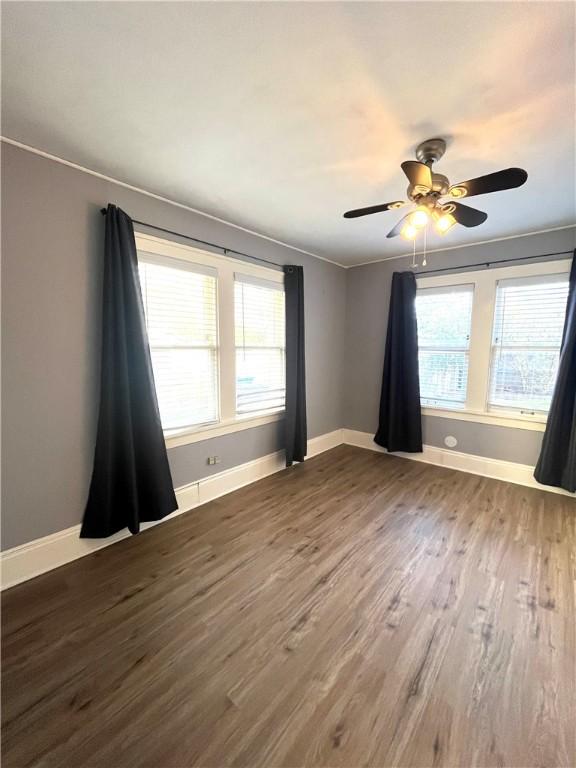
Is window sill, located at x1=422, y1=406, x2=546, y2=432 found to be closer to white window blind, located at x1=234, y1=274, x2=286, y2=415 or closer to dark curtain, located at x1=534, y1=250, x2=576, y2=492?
dark curtain, located at x1=534, y1=250, x2=576, y2=492

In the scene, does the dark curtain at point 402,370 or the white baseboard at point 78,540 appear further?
the dark curtain at point 402,370

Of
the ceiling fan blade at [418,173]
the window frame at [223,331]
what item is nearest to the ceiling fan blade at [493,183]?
the ceiling fan blade at [418,173]

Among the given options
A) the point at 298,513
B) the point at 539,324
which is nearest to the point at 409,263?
the point at 539,324

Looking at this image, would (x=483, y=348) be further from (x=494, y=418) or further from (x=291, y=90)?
(x=291, y=90)

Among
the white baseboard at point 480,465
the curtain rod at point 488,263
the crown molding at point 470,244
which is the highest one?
the crown molding at point 470,244

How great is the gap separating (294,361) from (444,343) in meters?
1.86

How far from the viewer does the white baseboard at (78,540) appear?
1.94 meters

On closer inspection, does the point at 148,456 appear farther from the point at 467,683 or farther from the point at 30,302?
the point at 467,683

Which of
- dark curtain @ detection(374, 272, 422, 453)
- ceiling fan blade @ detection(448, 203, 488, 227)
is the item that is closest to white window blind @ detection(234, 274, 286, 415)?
dark curtain @ detection(374, 272, 422, 453)

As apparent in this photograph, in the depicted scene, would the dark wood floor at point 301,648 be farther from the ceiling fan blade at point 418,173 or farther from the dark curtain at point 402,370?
the ceiling fan blade at point 418,173

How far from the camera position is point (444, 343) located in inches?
153

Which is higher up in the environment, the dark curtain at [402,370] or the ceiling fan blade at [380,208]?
the ceiling fan blade at [380,208]

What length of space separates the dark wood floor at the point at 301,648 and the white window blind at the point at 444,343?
1634mm

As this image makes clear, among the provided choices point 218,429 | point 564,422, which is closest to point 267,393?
point 218,429
